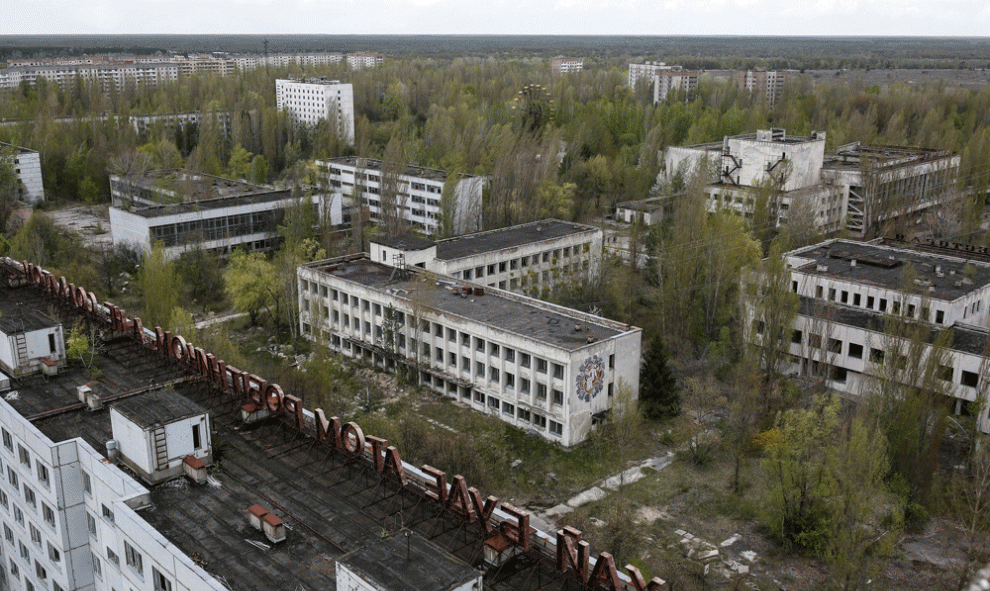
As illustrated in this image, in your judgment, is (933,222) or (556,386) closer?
(556,386)

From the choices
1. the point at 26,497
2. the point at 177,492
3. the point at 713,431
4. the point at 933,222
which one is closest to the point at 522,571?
the point at 177,492

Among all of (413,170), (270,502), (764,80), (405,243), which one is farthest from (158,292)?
(764,80)

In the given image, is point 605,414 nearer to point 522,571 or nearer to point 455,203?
point 522,571

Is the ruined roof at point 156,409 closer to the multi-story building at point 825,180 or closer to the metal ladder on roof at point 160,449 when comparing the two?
the metal ladder on roof at point 160,449

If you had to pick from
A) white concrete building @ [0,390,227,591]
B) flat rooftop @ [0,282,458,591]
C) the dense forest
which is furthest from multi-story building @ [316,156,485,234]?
white concrete building @ [0,390,227,591]

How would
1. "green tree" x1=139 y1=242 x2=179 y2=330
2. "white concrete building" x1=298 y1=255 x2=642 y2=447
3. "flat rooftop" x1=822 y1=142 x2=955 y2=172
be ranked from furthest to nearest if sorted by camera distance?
"flat rooftop" x1=822 y1=142 x2=955 y2=172 < "green tree" x1=139 y1=242 x2=179 y2=330 < "white concrete building" x1=298 y1=255 x2=642 y2=447

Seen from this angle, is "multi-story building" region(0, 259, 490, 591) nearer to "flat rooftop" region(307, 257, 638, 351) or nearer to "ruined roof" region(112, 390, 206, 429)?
"ruined roof" region(112, 390, 206, 429)
